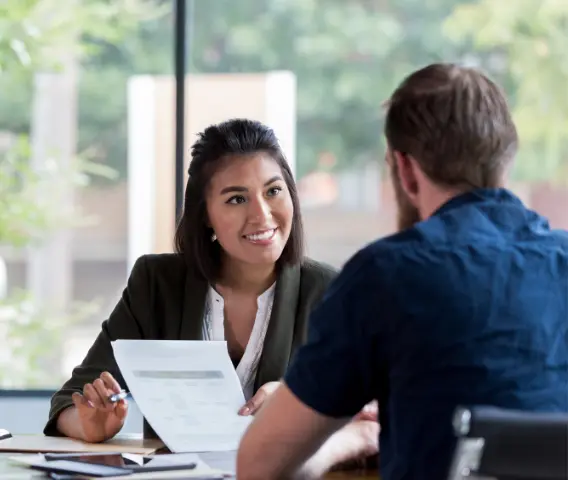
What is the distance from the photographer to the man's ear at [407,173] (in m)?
A: 1.66

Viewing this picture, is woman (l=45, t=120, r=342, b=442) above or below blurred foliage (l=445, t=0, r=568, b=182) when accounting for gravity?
below

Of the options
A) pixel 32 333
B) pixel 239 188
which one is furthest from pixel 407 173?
pixel 32 333

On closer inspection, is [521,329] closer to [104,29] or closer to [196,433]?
[196,433]

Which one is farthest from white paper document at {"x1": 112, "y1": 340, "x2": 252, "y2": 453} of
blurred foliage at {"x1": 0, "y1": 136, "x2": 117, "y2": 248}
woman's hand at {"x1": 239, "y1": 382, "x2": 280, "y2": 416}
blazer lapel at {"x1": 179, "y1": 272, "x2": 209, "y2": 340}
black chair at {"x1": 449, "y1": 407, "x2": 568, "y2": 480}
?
blurred foliage at {"x1": 0, "y1": 136, "x2": 117, "y2": 248}

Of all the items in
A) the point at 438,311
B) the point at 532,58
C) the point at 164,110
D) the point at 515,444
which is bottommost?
the point at 515,444

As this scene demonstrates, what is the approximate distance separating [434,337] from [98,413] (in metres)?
0.96

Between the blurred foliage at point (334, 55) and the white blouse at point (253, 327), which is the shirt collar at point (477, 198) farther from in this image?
the blurred foliage at point (334, 55)

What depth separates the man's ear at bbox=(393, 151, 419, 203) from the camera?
1658 millimetres

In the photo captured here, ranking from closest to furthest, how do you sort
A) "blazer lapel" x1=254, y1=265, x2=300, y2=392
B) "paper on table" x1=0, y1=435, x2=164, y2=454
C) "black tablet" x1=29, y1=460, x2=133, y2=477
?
"black tablet" x1=29, y1=460, x2=133, y2=477 → "paper on table" x1=0, y1=435, x2=164, y2=454 → "blazer lapel" x1=254, y1=265, x2=300, y2=392

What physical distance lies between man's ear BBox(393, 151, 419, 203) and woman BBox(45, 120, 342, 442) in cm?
95

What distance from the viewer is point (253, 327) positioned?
8.73ft

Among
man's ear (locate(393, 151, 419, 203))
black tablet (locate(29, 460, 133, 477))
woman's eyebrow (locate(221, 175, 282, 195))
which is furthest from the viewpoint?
woman's eyebrow (locate(221, 175, 282, 195))

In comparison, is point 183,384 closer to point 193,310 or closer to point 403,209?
point 193,310

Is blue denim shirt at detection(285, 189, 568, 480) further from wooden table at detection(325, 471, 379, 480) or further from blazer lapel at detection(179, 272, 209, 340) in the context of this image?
blazer lapel at detection(179, 272, 209, 340)
